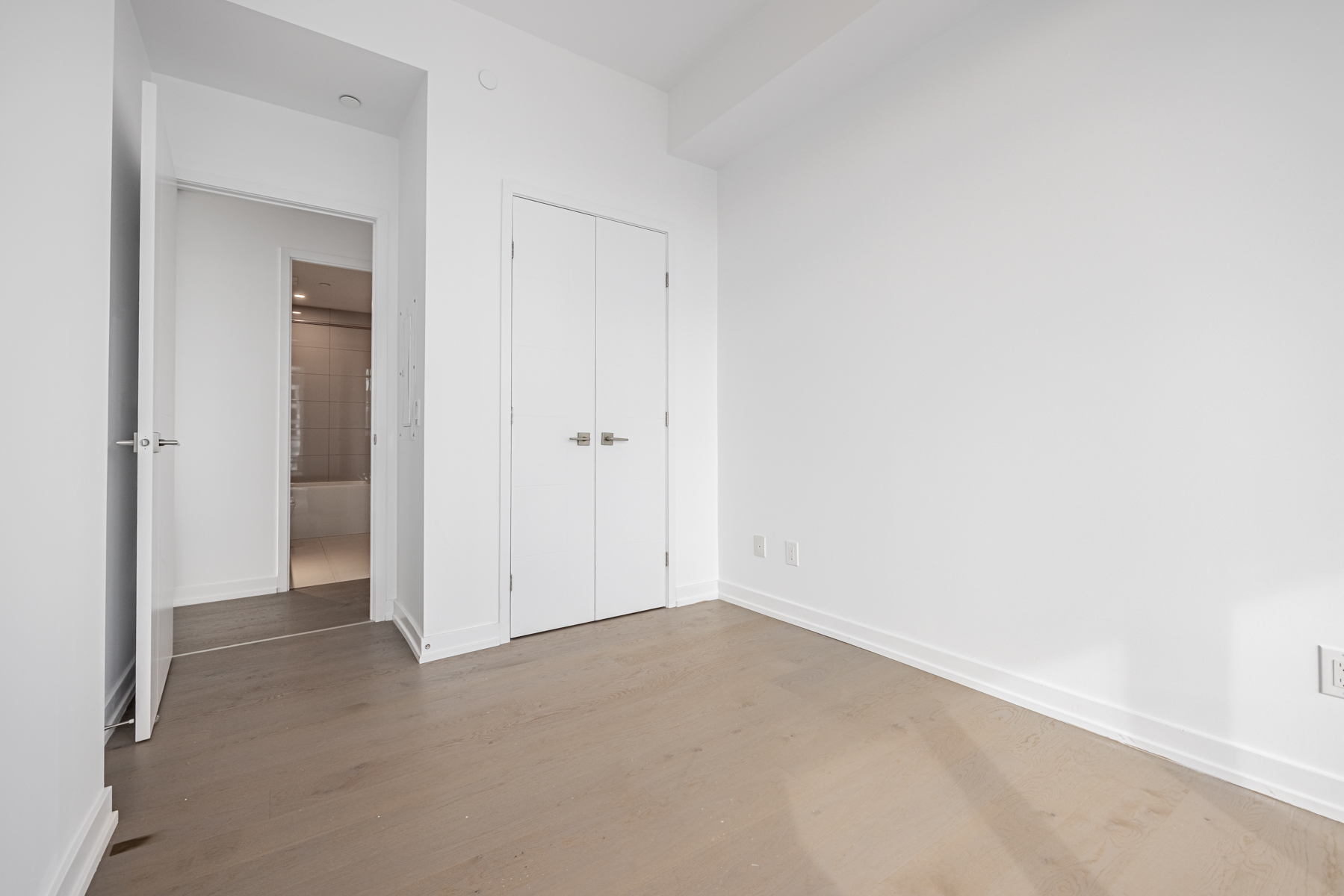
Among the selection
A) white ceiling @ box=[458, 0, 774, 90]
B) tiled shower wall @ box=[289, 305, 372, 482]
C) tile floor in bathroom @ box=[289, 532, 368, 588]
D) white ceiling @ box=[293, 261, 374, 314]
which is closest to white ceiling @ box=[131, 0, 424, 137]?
white ceiling @ box=[458, 0, 774, 90]

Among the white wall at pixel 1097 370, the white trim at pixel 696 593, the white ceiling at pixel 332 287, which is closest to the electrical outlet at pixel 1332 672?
the white wall at pixel 1097 370

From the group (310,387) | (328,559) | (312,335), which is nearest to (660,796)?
(328,559)

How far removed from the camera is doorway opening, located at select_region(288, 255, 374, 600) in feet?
18.7

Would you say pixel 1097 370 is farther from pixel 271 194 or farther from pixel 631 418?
pixel 271 194

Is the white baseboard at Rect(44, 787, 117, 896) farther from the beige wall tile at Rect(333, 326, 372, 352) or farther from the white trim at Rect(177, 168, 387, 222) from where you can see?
the beige wall tile at Rect(333, 326, 372, 352)

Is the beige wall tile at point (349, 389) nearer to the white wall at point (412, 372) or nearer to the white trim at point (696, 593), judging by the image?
the white wall at point (412, 372)

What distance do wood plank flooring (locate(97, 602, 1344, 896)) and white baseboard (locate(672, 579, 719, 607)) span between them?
3.14ft

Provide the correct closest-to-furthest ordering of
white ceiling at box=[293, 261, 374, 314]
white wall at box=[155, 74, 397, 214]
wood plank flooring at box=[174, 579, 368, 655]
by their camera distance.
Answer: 1. white wall at box=[155, 74, 397, 214]
2. wood plank flooring at box=[174, 579, 368, 655]
3. white ceiling at box=[293, 261, 374, 314]

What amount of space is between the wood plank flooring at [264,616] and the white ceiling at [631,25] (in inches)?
120

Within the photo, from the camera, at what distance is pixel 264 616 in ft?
10.2

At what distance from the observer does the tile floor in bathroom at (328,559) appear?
3.97 m

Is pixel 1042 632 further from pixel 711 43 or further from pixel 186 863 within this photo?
pixel 711 43

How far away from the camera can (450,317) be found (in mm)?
2600

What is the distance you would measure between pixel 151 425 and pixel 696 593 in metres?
2.55
